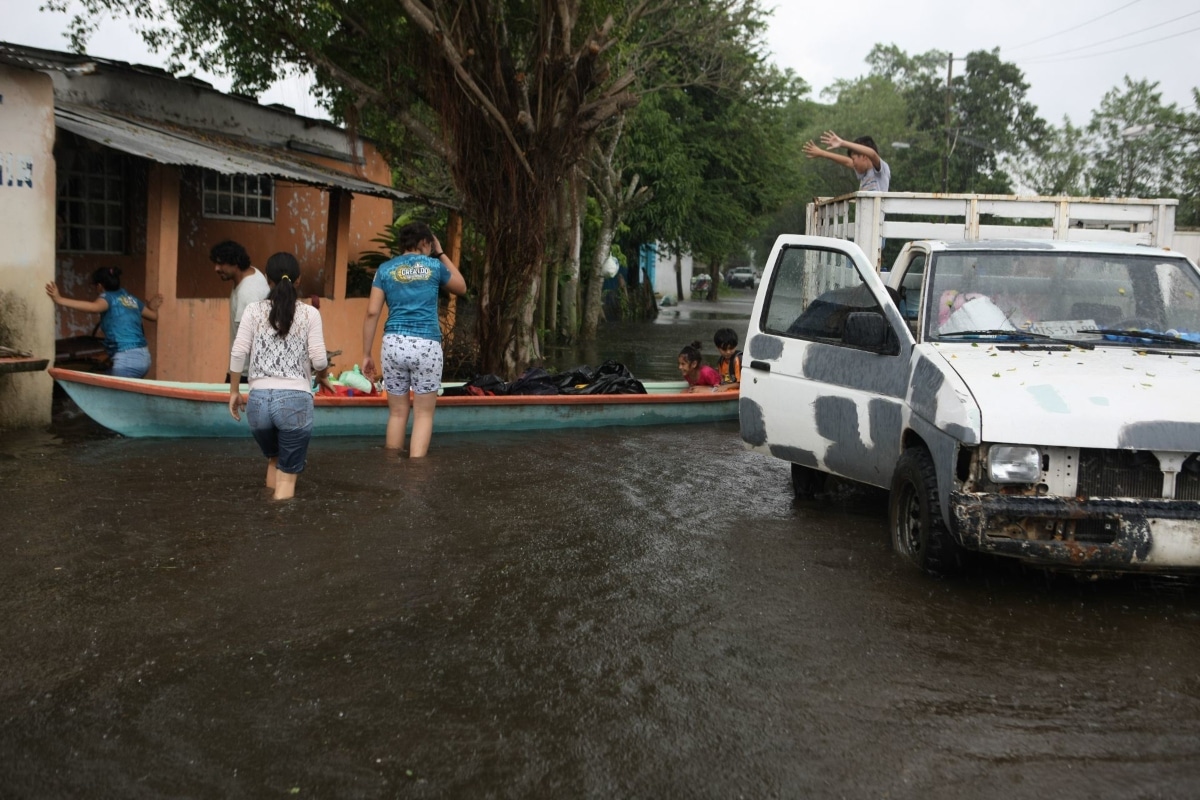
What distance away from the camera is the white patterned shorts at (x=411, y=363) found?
30.2ft

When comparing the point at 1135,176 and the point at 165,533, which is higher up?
the point at 1135,176

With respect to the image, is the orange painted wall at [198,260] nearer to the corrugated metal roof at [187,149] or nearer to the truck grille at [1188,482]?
the corrugated metal roof at [187,149]

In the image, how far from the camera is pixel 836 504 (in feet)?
27.1

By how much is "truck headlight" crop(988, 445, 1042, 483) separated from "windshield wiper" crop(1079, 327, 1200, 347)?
1489 millimetres

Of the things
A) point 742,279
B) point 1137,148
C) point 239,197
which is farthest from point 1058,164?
point 239,197

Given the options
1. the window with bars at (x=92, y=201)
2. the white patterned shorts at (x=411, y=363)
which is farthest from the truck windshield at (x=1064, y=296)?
the window with bars at (x=92, y=201)

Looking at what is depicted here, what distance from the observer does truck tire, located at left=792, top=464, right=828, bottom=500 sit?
825cm

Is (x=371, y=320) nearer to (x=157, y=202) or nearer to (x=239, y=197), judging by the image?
(x=157, y=202)

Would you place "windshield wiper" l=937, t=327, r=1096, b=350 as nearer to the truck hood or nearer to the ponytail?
the truck hood

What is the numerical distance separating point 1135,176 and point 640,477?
48954mm

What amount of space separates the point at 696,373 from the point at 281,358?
19.6 feet

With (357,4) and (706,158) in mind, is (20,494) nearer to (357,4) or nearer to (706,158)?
(357,4)

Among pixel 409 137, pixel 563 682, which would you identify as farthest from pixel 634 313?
pixel 563 682

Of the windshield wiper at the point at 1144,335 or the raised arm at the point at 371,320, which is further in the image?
the raised arm at the point at 371,320
